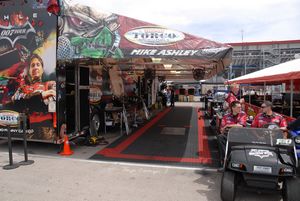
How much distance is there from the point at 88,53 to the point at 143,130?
5.25 m

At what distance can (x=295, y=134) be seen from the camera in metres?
5.06

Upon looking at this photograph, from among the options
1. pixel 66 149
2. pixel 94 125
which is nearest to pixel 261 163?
pixel 66 149

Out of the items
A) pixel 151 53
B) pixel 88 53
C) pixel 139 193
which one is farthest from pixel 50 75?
pixel 139 193

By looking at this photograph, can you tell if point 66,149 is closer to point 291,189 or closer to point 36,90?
point 36,90

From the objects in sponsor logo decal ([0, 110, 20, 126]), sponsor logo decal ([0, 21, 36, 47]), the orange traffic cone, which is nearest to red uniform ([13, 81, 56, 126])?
sponsor logo decal ([0, 110, 20, 126])

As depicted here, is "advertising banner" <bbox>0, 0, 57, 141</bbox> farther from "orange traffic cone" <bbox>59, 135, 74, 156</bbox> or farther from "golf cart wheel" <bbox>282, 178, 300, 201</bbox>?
"golf cart wheel" <bbox>282, 178, 300, 201</bbox>

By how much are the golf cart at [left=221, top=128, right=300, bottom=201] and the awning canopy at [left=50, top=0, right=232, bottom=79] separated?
2.30 m

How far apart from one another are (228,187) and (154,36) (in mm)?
3759

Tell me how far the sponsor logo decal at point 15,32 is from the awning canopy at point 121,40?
0.93m

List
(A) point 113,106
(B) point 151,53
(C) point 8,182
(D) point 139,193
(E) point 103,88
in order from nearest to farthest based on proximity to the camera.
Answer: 1. (D) point 139,193
2. (C) point 8,182
3. (B) point 151,53
4. (E) point 103,88
5. (A) point 113,106

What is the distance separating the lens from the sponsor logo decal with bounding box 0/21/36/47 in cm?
742

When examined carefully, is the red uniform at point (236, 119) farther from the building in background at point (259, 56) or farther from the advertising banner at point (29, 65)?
the building in background at point (259, 56)

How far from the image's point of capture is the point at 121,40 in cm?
680

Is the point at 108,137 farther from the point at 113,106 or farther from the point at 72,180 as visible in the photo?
the point at 72,180
